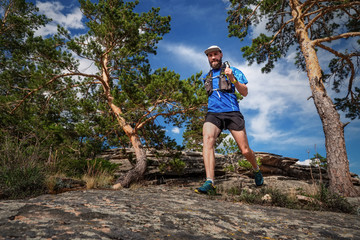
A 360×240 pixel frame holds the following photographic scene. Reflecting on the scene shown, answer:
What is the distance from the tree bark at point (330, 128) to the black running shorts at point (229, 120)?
401 cm

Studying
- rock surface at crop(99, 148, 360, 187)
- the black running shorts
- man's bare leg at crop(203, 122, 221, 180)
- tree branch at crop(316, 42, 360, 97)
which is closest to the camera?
man's bare leg at crop(203, 122, 221, 180)

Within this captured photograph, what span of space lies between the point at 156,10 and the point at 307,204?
9.33m

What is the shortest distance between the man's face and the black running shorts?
1.01 m

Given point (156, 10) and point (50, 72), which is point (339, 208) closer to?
point (50, 72)

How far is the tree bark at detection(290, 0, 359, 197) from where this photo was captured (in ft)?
18.7

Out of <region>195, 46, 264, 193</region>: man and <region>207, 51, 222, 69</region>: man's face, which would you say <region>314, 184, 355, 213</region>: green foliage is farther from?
<region>207, 51, 222, 69</region>: man's face

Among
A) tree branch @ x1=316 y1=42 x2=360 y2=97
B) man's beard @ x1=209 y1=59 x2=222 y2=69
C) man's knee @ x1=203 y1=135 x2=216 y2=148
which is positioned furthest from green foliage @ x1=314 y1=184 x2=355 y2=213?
tree branch @ x1=316 y1=42 x2=360 y2=97

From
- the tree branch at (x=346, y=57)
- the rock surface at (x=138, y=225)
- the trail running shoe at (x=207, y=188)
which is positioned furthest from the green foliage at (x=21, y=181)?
the tree branch at (x=346, y=57)

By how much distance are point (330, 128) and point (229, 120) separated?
4.28m

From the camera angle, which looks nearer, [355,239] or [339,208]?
[355,239]

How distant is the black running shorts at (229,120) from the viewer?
3.80 metres

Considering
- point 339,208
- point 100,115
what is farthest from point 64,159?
point 339,208

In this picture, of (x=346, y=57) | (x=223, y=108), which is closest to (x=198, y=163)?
(x=223, y=108)

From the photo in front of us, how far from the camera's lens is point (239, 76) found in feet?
13.2
